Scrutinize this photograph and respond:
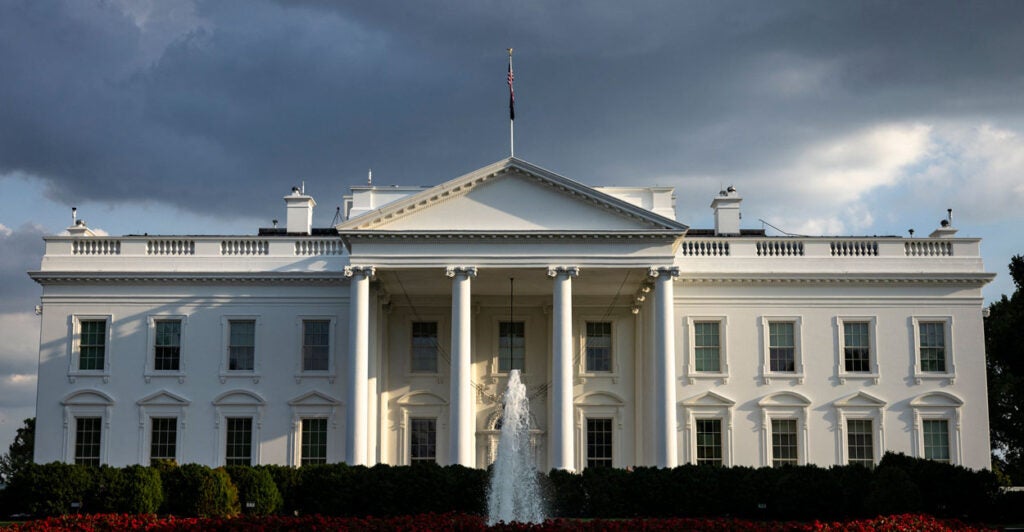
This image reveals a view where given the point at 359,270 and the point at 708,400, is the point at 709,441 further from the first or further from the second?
the point at 359,270

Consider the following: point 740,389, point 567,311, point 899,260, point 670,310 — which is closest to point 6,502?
point 567,311

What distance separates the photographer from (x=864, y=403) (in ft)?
119

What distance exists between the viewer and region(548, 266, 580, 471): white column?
32188 millimetres

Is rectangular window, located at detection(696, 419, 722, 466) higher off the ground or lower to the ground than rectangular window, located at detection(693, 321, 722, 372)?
lower

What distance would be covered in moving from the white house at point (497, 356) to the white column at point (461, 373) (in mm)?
1832

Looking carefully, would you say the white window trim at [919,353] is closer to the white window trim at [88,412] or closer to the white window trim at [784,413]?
the white window trim at [784,413]

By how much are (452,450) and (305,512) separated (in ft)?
16.9

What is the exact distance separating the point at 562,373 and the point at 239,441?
11784 mm

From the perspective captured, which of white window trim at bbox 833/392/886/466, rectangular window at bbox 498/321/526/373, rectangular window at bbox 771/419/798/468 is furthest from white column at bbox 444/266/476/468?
white window trim at bbox 833/392/886/466

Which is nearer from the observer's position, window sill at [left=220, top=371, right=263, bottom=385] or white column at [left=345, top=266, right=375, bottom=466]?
white column at [left=345, top=266, right=375, bottom=466]

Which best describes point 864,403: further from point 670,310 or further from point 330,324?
point 330,324

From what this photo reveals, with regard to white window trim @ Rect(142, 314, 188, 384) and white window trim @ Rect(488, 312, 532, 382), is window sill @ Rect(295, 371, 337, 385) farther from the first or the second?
white window trim @ Rect(488, 312, 532, 382)

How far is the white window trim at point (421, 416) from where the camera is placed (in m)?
37.1

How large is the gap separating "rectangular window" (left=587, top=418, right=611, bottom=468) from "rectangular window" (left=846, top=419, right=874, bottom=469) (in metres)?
8.09
